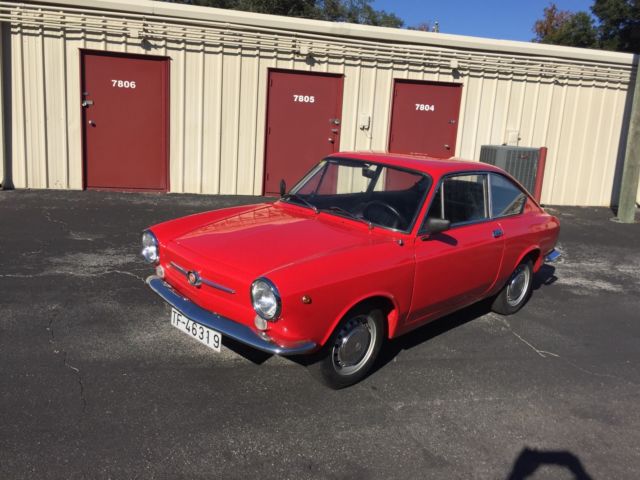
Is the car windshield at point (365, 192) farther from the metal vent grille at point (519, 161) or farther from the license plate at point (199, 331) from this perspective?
the metal vent grille at point (519, 161)

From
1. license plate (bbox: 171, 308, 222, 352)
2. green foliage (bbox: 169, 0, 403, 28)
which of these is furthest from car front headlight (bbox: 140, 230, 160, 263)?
green foliage (bbox: 169, 0, 403, 28)

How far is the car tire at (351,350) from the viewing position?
363 cm

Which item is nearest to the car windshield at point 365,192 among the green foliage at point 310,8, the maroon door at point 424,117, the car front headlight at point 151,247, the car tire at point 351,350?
the car tire at point 351,350

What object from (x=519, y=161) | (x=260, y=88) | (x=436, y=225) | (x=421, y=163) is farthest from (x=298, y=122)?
(x=436, y=225)

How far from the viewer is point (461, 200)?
459cm

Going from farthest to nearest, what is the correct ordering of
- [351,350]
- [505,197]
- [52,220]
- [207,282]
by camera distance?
[52,220] → [505,197] → [351,350] → [207,282]

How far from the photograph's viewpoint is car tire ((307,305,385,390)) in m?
3.63

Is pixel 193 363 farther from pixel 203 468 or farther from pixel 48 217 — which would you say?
pixel 48 217

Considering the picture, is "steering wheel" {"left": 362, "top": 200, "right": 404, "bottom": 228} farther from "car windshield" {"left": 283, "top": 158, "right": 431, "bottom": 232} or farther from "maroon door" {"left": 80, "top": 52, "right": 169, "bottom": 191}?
"maroon door" {"left": 80, "top": 52, "right": 169, "bottom": 191}

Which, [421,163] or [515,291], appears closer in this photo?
[421,163]

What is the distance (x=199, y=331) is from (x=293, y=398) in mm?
748

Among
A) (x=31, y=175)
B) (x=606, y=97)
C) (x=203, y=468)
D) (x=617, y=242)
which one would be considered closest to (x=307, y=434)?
(x=203, y=468)

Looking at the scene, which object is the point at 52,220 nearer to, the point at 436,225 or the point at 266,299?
the point at 266,299

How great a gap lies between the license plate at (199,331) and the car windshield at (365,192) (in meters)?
1.37
